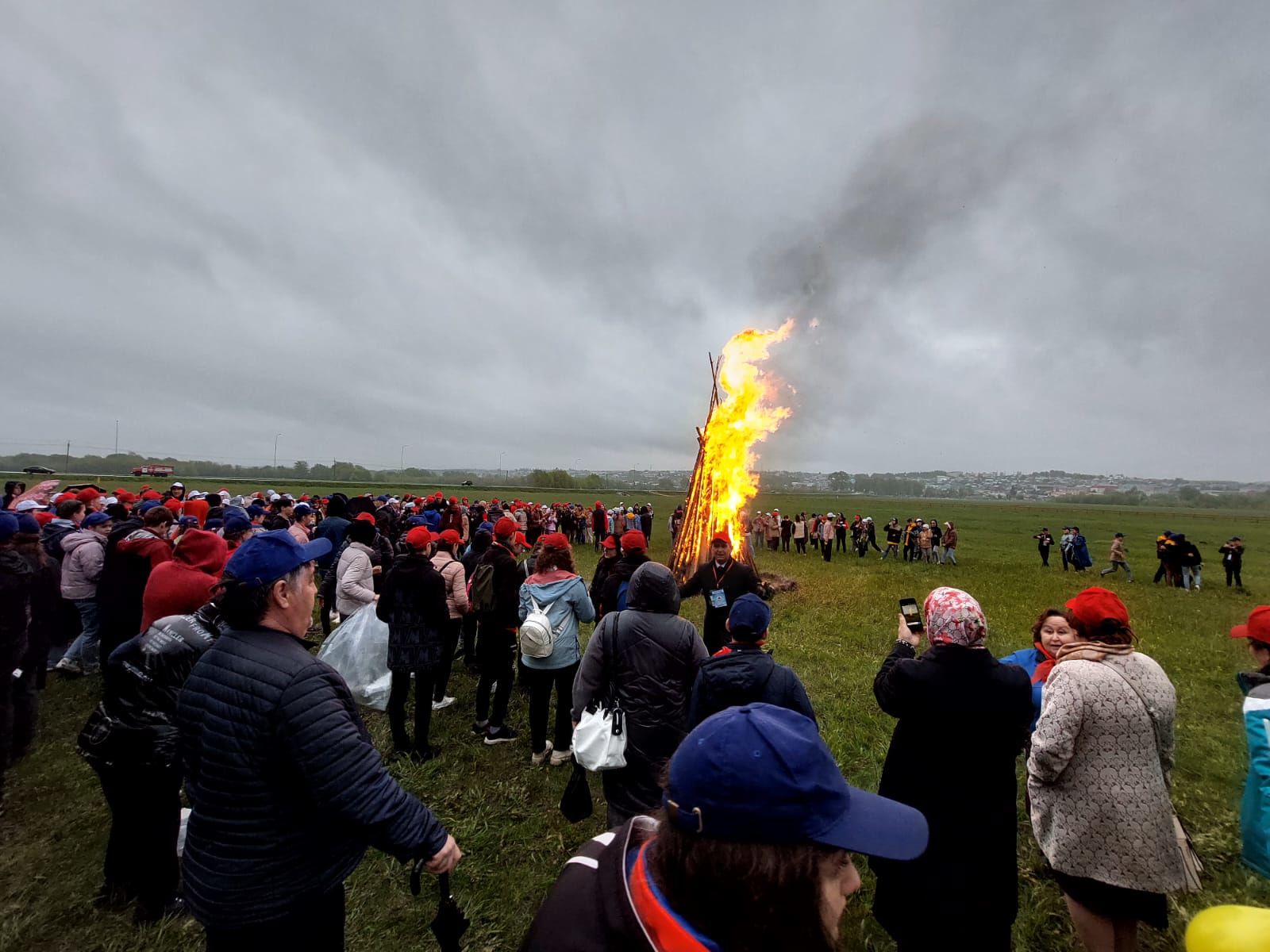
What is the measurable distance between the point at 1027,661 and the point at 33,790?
9.27 m

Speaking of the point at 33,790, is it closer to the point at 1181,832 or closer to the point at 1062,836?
the point at 1062,836

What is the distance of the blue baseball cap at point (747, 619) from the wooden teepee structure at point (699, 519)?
33.4 ft

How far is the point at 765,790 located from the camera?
124 centimetres

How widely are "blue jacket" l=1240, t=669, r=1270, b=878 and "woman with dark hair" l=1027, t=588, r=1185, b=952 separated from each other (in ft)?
0.99

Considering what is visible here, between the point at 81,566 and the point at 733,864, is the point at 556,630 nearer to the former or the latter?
the point at 733,864

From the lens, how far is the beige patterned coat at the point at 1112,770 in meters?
3.04

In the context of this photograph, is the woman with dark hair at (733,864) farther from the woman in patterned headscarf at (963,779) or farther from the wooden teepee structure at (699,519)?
the wooden teepee structure at (699,519)

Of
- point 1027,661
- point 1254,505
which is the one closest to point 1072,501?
point 1254,505

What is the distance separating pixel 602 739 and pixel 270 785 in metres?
2.02

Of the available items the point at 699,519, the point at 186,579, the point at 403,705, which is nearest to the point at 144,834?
the point at 186,579

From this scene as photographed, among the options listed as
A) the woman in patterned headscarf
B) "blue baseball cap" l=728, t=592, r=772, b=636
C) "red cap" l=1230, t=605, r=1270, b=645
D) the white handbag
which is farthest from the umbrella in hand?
"red cap" l=1230, t=605, r=1270, b=645

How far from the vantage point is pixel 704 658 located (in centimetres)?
407

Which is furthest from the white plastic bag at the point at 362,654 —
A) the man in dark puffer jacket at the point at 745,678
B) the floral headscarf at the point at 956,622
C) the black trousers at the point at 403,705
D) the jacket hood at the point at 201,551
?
the floral headscarf at the point at 956,622

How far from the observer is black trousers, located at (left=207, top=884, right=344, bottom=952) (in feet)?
7.59
